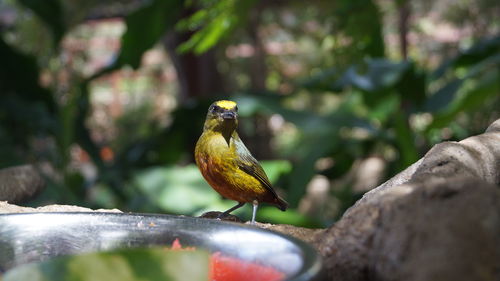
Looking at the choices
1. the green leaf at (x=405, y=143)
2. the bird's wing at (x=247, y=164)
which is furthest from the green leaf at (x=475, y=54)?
the bird's wing at (x=247, y=164)

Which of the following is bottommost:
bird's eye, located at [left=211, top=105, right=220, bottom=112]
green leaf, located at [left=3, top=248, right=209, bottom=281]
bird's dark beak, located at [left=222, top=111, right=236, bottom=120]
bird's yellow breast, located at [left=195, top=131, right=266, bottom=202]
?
green leaf, located at [left=3, top=248, right=209, bottom=281]

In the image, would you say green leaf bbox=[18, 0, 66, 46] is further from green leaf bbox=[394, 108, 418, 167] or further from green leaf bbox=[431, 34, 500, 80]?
green leaf bbox=[431, 34, 500, 80]

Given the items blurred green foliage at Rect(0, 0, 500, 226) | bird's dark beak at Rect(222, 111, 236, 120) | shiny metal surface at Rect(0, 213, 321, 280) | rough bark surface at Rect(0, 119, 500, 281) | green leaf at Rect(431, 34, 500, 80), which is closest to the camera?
rough bark surface at Rect(0, 119, 500, 281)

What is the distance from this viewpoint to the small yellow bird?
2.42 meters

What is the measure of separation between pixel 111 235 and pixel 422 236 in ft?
1.87

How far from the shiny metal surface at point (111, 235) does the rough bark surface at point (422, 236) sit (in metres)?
0.14

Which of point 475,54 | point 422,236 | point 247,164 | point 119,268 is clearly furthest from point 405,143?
point 119,268

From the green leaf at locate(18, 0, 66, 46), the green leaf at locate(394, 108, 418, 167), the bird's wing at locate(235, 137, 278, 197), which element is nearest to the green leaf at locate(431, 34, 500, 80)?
the green leaf at locate(394, 108, 418, 167)

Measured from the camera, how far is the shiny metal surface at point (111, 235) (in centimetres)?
132

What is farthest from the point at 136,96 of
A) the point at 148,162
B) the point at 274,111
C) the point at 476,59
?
the point at 476,59

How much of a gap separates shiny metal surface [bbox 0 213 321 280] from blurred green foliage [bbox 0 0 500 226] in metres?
2.50

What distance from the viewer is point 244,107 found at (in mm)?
5770

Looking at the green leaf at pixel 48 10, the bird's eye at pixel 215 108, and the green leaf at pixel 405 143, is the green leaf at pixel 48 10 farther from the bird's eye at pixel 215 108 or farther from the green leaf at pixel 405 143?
the bird's eye at pixel 215 108

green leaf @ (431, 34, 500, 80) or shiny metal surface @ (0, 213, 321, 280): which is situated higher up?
green leaf @ (431, 34, 500, 80)
